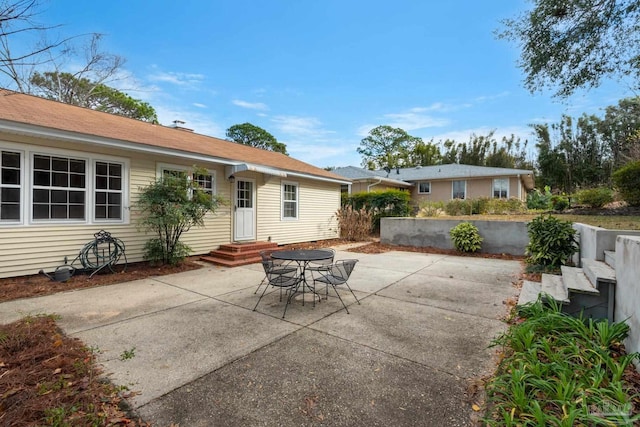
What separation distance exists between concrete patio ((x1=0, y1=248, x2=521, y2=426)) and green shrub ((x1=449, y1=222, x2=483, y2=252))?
3714 millimetres

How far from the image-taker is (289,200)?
1141 centimetres

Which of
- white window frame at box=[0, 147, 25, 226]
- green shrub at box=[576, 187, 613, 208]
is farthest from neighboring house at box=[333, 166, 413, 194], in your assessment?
white window frame at box=[0, 147, 25, 226]

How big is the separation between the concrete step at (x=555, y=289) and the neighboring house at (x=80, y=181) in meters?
7.38

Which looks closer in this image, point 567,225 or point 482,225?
point 567,225

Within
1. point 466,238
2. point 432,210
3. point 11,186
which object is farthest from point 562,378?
point 432,210

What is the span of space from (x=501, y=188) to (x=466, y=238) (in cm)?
1355

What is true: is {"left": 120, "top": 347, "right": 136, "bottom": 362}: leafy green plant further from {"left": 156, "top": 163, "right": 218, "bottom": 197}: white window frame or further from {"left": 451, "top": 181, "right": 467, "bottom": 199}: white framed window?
{"left": 451, "top": 181, "right": 467, "bottom": 199}: white framed window

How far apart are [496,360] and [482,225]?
7.61m

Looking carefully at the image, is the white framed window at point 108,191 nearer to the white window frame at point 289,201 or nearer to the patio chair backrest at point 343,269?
the white window frame at point 289,201

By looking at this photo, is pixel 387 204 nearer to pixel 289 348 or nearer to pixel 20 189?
pixel 289 348

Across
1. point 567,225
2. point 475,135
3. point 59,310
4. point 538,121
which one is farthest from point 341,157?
point 59,310

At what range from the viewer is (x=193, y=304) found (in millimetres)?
4559

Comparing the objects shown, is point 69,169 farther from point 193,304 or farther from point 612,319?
point 612,319

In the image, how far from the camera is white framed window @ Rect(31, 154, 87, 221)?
5.94 meters
